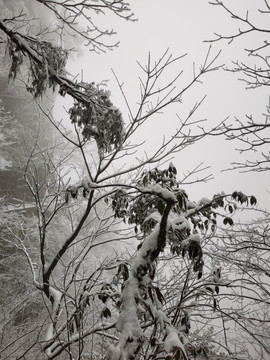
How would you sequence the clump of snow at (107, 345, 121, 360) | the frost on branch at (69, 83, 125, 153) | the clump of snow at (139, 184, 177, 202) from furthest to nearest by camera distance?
the frost on branch at (69, 83, 125, 153), the clump of snow at (139, 184, 177, 202), the clump of snow at (107, 345, 121, 360)

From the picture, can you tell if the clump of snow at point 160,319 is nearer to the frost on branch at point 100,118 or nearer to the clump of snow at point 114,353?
the clump of snow at point 114,353

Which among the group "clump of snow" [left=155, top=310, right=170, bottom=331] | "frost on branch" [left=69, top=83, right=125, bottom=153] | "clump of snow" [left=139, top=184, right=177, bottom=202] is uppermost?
"frost on branch" [left=69, top=83, right=125, bottom=153]

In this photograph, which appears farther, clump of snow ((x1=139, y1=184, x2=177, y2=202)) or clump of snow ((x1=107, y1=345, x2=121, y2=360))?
clump of snow ((x1=139, y1=184, x2=177, y2=202))

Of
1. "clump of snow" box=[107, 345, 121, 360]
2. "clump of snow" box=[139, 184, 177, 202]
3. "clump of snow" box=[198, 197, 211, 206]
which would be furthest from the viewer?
"clump of snow" box=[198, 197, 211, 206]

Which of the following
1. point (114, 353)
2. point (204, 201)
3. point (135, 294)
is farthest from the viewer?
point (204, 201)

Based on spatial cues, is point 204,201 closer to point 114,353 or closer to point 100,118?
point 114,353

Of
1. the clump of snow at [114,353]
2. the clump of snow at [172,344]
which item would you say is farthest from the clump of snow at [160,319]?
the clump of snow at [114,353]

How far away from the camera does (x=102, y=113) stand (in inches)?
133

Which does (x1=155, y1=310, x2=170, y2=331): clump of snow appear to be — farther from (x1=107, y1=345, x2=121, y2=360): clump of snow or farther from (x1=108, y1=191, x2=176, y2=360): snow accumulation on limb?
(x1=107, y1=345, x2=121, y2=360): clump of snow

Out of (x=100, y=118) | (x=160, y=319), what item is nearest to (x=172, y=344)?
(x=160, y=319)

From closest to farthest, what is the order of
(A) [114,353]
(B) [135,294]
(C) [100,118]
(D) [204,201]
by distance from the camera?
(A) [114,353], (B) [135,294], (D) [204,201], (C) [100,118]

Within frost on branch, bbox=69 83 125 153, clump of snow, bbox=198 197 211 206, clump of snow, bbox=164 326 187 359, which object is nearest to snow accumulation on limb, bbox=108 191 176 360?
clump of snow, bbox=164 326 187 359

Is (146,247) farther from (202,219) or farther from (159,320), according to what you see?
(202,219)

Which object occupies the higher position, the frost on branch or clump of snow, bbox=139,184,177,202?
the frost on branch
